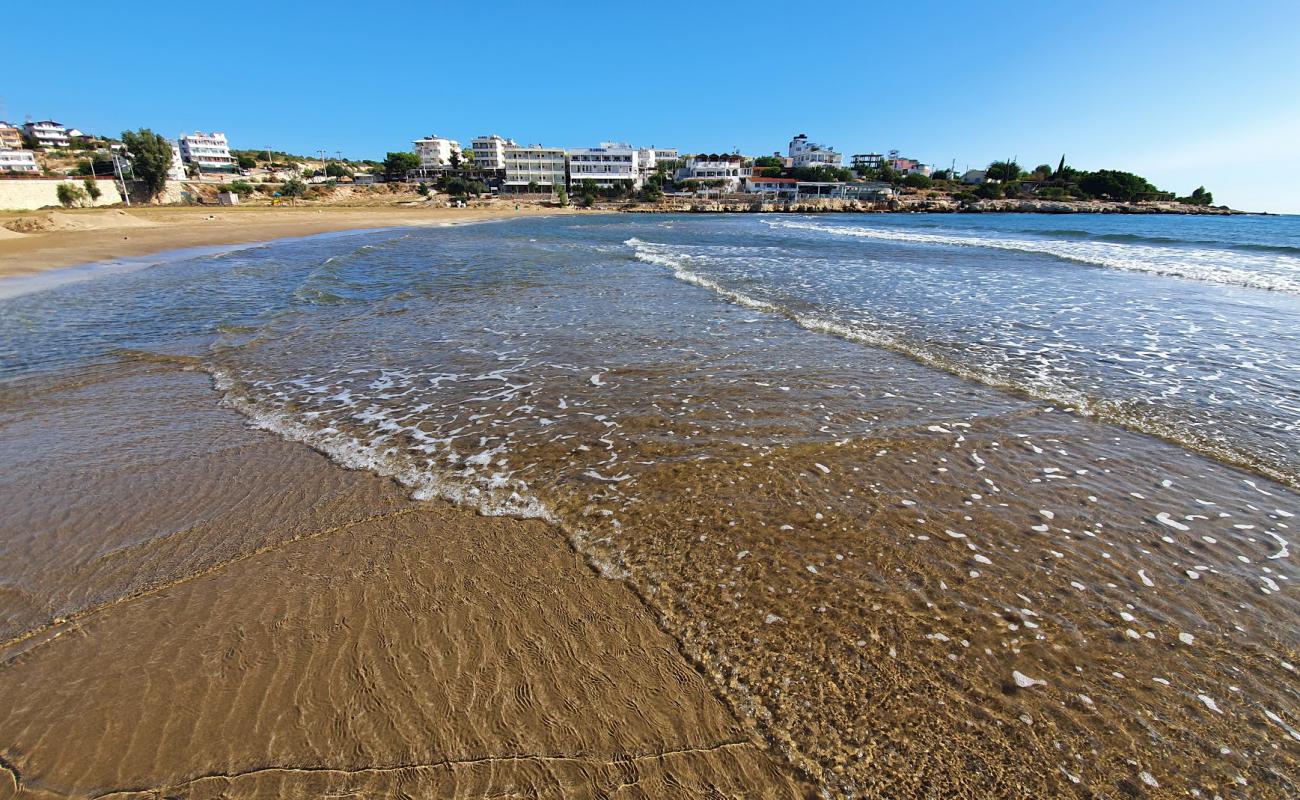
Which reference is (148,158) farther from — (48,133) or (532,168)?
(48,133)

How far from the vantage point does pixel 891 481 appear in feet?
18.7

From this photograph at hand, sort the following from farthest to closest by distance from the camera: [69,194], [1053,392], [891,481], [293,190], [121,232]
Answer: [293,190]
[69,194]
[121,232]
[1053,392]
[891,481]

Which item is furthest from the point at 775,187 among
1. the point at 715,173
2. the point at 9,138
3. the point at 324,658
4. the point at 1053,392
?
the point at 9,138

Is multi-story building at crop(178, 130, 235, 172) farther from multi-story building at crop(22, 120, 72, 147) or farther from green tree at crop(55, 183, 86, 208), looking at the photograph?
green tree at crop(55, 183, 86, 208)

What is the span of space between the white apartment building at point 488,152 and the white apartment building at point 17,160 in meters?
80.4

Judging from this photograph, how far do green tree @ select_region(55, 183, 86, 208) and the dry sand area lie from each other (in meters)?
76.9

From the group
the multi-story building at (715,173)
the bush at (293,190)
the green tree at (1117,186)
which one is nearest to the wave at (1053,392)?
the bush at (293,190)

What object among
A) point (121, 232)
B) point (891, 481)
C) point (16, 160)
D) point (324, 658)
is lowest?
point (324, 658)

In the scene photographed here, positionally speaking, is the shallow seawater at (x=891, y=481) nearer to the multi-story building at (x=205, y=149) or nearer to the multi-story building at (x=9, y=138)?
the multi-story building at (x=9, y=138)

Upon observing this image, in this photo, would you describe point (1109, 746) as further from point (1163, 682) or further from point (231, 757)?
point (231, 757)

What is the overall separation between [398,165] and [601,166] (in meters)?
51.3

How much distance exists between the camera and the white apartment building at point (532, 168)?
4931 inches

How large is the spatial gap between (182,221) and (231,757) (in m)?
63.2

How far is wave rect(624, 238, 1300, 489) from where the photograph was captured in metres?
6.23
